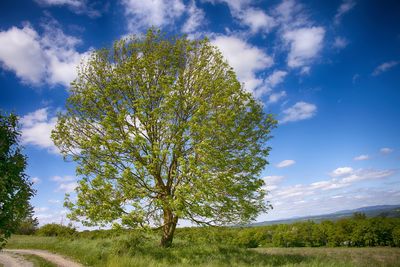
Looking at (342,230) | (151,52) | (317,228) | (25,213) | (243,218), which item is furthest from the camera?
(317,228)

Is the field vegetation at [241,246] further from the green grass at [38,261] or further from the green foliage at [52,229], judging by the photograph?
the green grass at [38,261]

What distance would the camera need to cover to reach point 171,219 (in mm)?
16797

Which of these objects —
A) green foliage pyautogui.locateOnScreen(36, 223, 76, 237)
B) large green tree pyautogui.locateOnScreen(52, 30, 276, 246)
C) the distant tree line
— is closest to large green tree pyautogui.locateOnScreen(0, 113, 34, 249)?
large green tree pyautogui.locateOnScreen(52, 30, 276, 246)

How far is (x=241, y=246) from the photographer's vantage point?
2692 cm

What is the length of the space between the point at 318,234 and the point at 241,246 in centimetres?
2056

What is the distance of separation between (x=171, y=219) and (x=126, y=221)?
4127mm

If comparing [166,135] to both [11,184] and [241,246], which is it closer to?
[11,184]

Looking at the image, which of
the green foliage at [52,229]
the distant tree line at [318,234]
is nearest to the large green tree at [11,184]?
the distant tree line at [318,234]

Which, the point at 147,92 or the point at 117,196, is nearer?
the point at 117,196

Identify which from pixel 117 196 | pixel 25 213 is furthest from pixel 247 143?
pixel 25 213

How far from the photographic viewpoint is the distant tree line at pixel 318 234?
3506 cm

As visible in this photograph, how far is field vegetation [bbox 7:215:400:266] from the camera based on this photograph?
575 inches

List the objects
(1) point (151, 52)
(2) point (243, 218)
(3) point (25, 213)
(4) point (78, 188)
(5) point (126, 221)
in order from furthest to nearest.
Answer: (1) point (151, 52) < (2) point (243, 218) < (4) point (78, 188) < (5) point (126, 221) < (3) point (25, 213)

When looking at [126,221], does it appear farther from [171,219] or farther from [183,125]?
[183,125]
